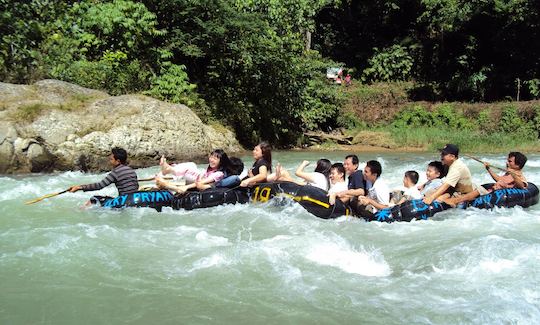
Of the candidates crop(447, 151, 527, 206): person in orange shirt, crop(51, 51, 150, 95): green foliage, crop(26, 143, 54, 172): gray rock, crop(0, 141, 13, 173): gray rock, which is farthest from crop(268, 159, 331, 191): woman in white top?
crop(51, 51, 150, 95): green foliage

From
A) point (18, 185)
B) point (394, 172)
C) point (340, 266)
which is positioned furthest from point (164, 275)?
point (394, 172)

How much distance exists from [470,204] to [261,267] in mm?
3784

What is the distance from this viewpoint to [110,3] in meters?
14.5

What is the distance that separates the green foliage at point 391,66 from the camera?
24766 mm

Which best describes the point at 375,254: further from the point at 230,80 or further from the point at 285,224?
the point at 230,80

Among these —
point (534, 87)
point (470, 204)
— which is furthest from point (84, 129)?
point (534, 87)

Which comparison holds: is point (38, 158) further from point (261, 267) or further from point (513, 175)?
point (513, 175)

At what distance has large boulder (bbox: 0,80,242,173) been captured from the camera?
411 inches

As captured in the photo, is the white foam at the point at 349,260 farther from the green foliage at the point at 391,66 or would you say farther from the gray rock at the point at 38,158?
the green foliage at the point at 391,66

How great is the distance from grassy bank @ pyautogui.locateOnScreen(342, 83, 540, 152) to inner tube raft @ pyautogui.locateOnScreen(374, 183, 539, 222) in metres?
9.27

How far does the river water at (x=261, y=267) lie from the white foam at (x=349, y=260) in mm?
11

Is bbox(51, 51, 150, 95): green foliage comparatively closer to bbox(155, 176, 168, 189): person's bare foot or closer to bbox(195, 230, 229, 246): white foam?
bbox(155, 176, 168, 189): person's bare foot

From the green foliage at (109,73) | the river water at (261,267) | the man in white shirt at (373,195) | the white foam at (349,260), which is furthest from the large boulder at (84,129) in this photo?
the white foam at (349,260)

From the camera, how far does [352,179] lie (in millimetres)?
7258
